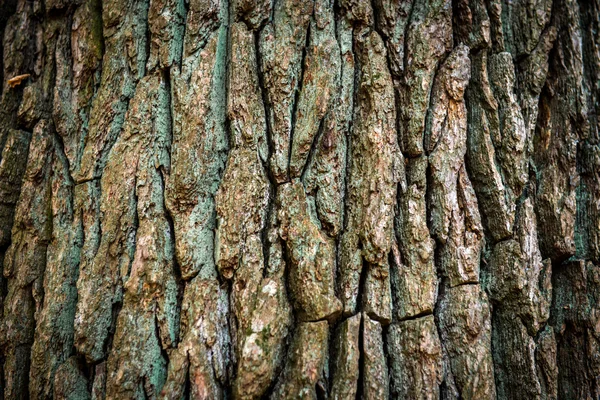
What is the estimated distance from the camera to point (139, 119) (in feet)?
6.46

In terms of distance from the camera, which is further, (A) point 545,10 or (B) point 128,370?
(A) point 545,10

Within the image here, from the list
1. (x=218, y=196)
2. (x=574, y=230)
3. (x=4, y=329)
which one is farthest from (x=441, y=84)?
(x=4, y=329)

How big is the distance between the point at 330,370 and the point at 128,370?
772 millimetres

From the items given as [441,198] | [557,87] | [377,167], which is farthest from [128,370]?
[557,87]

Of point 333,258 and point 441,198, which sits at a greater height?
point 441,198

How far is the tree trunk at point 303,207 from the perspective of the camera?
1771mm

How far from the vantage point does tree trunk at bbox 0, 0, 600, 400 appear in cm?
177

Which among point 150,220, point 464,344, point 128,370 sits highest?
point 150,220

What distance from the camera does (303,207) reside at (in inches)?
72.6

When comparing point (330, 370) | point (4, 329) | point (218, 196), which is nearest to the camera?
point (330, 370)

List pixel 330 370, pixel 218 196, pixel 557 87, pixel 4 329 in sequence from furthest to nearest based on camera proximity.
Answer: pixel 557 87 → pixel 4 329 → pixel 218 196 → pixel 330 370

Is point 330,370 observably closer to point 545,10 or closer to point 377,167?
point 377,167

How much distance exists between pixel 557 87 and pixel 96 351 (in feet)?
7.86

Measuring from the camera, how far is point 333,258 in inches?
71.8
